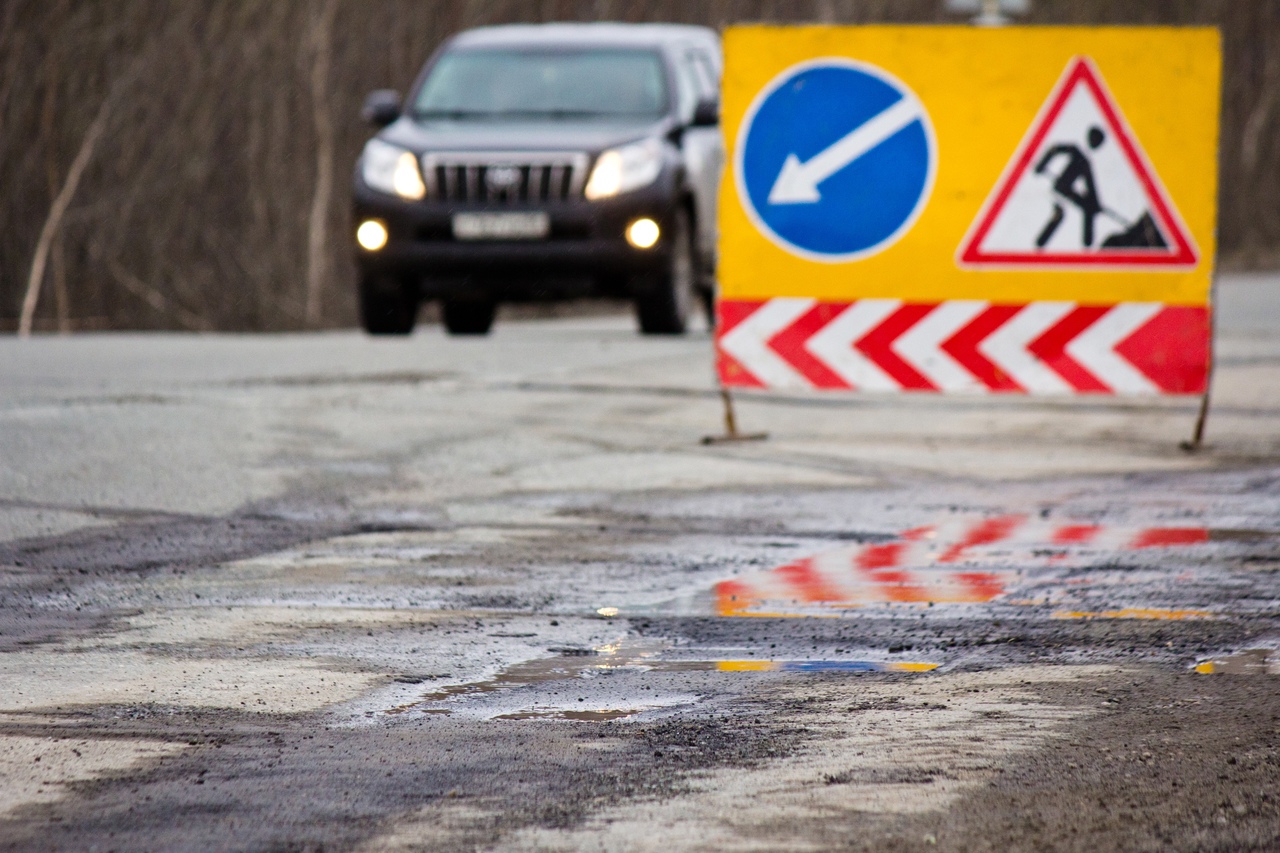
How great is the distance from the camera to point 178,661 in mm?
5781

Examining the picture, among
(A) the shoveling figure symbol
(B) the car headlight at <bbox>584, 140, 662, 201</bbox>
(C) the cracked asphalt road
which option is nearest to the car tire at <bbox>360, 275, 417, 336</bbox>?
(B) the car headlight at <bbox>584, 140, 662, 201</bbox>

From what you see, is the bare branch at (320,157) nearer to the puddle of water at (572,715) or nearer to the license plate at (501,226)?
the license plate at (501,226)

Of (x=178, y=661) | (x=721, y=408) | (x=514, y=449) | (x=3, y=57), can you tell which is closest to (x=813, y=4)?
(x=3, y=57)

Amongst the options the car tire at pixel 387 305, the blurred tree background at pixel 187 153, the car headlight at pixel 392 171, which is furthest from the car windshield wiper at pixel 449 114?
the blurred tree background at pixel 187 153

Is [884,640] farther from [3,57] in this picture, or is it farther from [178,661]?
[3,57]

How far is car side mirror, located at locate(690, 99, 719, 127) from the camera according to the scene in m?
15.9

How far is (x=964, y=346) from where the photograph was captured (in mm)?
10367

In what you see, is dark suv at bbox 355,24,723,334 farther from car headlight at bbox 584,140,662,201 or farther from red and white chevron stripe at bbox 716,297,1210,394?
red and white chevron stripe at bbox 716,297,1210,394

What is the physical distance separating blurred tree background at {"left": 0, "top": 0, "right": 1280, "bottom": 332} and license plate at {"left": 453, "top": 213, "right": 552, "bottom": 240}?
5062mm

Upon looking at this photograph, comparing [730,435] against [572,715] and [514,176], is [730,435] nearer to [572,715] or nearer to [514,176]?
[514,176]

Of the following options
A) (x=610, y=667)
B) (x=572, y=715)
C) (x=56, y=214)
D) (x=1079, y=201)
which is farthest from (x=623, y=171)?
(x=572, y=715)

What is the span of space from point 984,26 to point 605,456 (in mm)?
2578

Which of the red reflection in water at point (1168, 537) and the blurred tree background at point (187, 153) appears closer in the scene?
the red reflection in water at point (1168, 537)

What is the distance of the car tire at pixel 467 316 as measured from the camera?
17.5m
